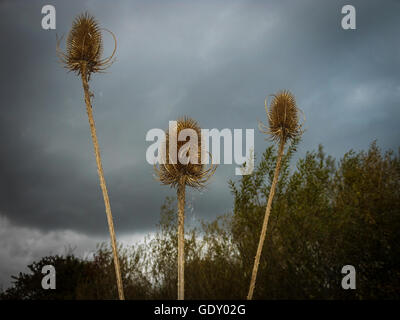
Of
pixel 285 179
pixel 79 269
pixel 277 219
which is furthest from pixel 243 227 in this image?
pixel 79 269

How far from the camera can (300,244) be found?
45.8 feet

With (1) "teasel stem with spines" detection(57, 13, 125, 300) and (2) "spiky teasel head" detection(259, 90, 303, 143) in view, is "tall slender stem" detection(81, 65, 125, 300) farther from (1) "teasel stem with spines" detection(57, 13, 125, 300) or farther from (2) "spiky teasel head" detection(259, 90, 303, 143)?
(2) "spiky teasel head" detection(259, 90, 303, 143)

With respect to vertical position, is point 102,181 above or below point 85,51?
below

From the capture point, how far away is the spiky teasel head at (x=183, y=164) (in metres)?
11.7

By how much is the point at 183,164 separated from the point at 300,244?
5.29m

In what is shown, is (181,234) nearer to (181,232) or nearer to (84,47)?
(181,232)

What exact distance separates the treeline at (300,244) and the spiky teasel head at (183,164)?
4.39 meters

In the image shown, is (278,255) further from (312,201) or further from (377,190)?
(377,190)

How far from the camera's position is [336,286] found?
1312cm

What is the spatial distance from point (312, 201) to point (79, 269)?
12.3 meters

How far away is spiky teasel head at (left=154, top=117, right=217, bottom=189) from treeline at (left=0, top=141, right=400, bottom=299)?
4.39 meters

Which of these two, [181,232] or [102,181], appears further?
[102,181]

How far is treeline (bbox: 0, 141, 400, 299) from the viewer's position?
1262 cm

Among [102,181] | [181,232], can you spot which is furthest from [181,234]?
[102,181]
